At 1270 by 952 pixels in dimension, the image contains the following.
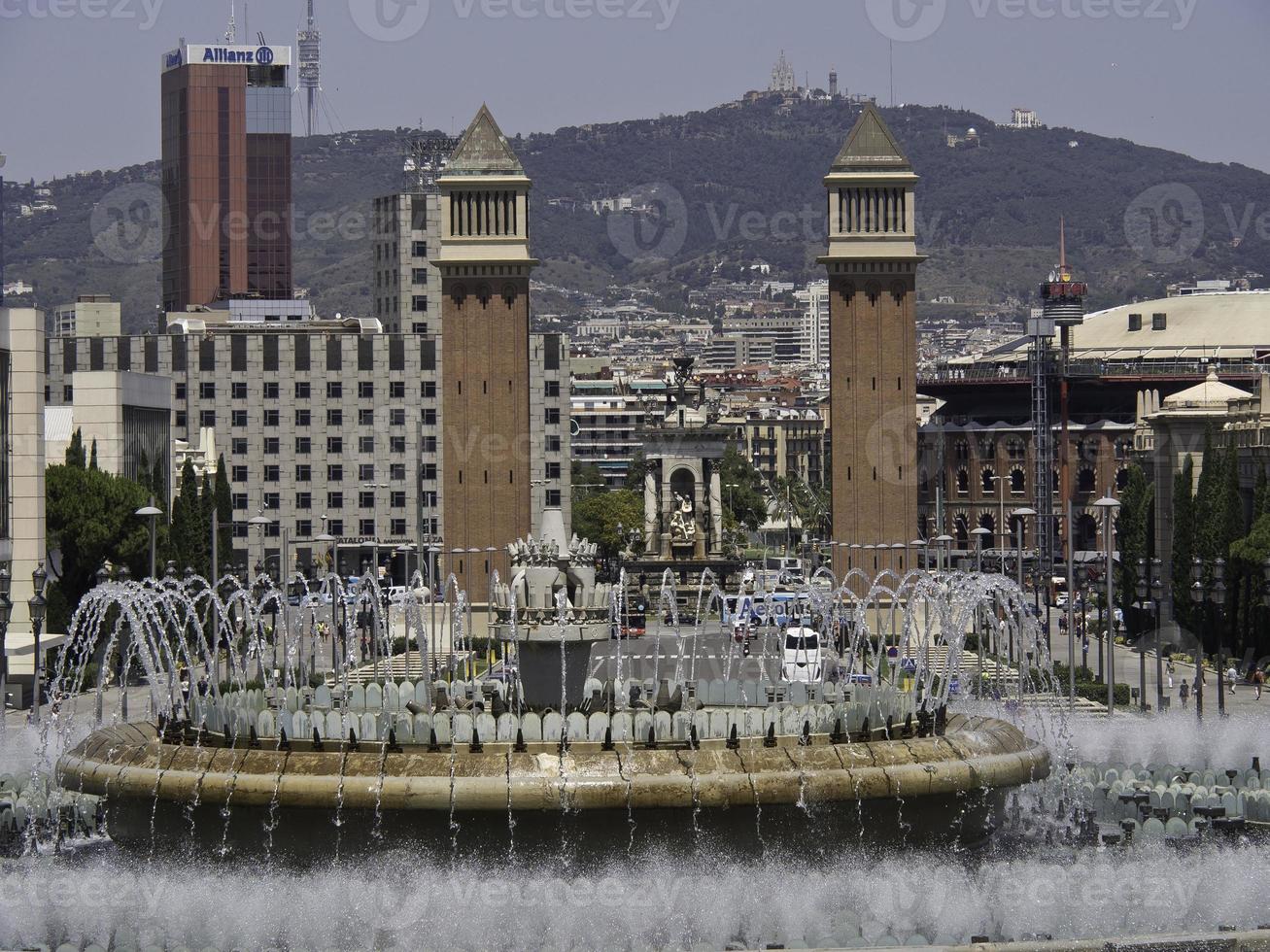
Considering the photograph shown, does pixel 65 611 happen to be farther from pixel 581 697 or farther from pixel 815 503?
pixel 815 503

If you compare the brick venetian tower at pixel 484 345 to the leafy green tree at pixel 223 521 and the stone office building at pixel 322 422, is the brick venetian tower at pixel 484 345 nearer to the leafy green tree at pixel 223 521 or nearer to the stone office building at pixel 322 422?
the leafy green tree at pixel 223 521

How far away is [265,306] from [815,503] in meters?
43.1

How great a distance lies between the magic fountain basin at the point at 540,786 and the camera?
114 ft

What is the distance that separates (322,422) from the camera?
130 metres

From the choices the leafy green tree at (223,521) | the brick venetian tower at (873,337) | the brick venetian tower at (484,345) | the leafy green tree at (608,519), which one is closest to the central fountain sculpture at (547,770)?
the leafy green tree at (223,521)

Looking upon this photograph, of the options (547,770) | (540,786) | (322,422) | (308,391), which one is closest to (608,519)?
(322,422)

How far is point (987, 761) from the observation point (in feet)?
122

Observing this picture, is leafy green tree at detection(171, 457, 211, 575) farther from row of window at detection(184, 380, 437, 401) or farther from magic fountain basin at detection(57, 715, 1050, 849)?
magic fountain basin at detection(57, 715, 1050, 849)

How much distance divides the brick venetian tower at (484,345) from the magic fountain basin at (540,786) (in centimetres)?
6996

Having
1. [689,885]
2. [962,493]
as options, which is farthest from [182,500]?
[962,493]

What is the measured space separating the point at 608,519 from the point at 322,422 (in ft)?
94.5

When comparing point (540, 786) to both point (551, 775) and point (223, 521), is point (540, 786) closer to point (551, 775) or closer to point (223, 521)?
point (551, 775)

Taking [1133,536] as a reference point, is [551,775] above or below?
below

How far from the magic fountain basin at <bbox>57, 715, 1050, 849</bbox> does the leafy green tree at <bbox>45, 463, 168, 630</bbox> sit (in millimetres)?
40621
